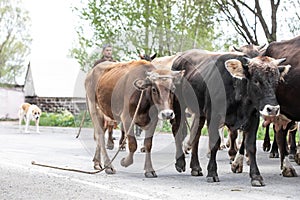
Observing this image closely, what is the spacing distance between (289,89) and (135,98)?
2494mm

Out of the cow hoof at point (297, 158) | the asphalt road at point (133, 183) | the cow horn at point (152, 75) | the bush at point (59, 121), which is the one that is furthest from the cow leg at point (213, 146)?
the bush at point (59, 121)

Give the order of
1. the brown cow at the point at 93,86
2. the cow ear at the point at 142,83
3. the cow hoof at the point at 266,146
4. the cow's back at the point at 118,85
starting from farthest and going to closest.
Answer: the cow hoof at the point at 266,146
the brown cow at the point at 93,86
the cow's back at the point at 118,85
the cow ear at the point at 142,83

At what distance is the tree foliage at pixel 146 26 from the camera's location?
26.8 meters

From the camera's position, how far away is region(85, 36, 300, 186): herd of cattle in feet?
30.2

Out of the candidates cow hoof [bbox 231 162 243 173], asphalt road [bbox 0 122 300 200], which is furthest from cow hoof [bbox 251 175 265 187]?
cow hoof [bbox 231 162 243 173]

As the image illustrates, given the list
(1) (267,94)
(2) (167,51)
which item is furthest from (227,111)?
(2) (167,51)

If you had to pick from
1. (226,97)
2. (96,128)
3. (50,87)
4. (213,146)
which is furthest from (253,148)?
(50,87)

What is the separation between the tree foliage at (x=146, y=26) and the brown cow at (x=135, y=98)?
1492 centimetres

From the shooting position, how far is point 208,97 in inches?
392

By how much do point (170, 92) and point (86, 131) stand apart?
275 inches

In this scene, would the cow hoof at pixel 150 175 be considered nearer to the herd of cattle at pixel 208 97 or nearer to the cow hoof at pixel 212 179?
the herd of cattle at pixel 208 97

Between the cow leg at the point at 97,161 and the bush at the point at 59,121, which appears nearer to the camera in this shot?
the cow leg at the point at 97,161

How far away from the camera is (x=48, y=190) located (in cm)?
854

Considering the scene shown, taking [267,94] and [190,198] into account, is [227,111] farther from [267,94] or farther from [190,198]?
[190,198]
